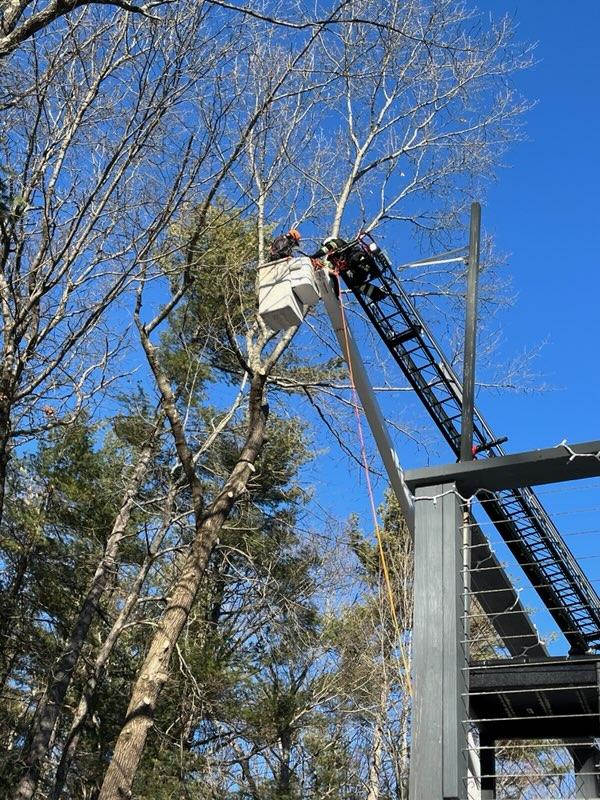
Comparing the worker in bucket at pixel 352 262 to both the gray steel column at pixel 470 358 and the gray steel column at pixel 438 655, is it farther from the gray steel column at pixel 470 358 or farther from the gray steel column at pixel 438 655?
the gray steel column at pixel 438 655

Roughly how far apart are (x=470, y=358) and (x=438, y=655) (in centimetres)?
218

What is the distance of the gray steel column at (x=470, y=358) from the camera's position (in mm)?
4641

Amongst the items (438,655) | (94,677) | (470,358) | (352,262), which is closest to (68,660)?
(94,677)

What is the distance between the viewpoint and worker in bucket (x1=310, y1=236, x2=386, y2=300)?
24.1 feet

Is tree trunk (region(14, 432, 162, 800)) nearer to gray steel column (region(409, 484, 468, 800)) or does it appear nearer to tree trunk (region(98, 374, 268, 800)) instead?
tree trunk (region(98, 374, 268, 800))

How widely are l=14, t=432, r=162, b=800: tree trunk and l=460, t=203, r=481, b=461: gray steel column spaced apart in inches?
328

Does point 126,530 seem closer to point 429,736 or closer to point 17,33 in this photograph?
point 17,33

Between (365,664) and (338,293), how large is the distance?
10.3m

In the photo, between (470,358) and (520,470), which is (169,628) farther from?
(520,470)

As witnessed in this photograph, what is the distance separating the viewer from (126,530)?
1467 centimetres

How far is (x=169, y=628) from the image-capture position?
7.93 metres

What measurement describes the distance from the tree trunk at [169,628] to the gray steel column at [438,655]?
15.8 feet

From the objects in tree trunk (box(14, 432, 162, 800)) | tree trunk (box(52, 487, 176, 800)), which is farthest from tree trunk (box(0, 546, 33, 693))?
tree trunk (box(52, 487, 176, 800))

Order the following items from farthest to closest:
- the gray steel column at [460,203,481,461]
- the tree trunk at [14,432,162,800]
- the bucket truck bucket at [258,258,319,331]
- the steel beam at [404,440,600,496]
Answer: the tree trunk at [14,432,162,800] < the bucket truck bucket at [258,258,319,331] < the gray steel column at [460,203,481,461] < the steel beam at [404,440,600,496]
